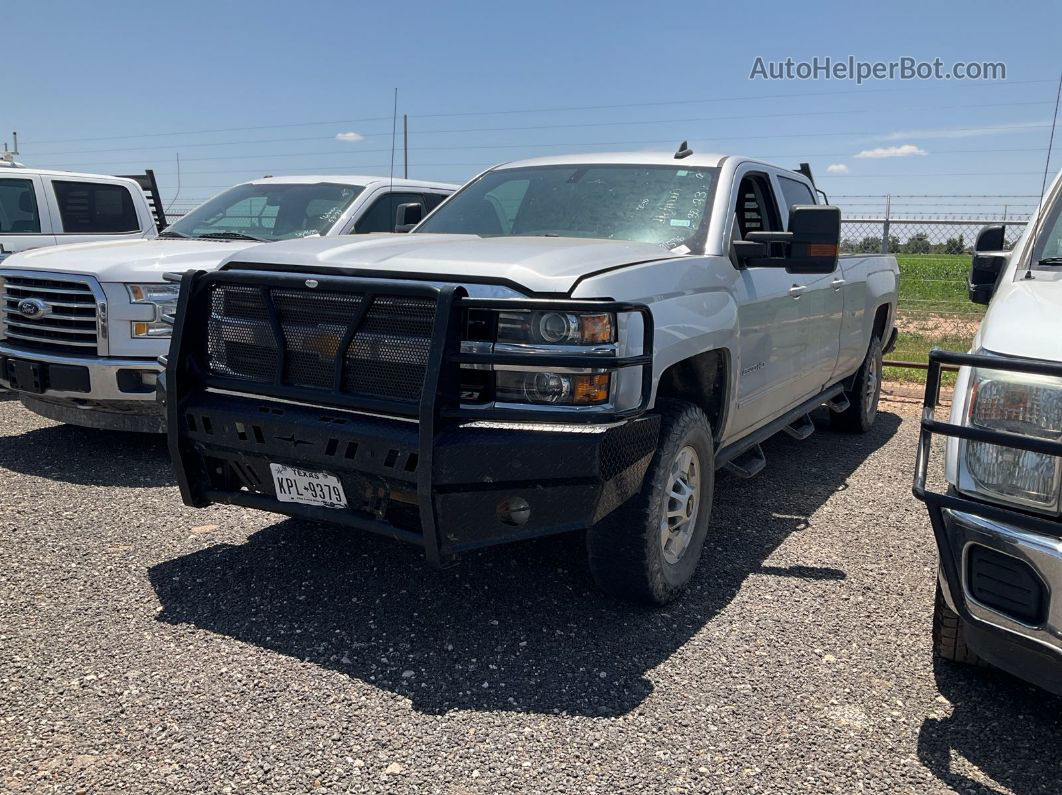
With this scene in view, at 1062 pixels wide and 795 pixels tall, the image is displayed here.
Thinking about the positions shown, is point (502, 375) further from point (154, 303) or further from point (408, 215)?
point (154, 303)

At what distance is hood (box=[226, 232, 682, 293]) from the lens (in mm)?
3348

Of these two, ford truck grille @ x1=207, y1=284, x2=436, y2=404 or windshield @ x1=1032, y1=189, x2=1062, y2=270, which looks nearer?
ford truck grille @ x1=207, y1=284, x2=436, y2=404

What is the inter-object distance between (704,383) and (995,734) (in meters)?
1.84

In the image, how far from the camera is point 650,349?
132 inches

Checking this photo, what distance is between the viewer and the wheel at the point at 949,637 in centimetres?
323

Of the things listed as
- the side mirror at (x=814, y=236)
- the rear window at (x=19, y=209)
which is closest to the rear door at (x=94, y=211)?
the rear window at (x=19, y=209)

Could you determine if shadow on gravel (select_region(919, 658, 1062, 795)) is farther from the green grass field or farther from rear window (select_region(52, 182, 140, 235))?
rear window (select_region(52, 182, 140, 235))

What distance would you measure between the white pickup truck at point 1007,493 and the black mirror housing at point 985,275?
3.82ft

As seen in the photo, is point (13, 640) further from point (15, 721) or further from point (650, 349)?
point (650, 349)

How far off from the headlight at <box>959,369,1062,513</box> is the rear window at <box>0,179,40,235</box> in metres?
8.63

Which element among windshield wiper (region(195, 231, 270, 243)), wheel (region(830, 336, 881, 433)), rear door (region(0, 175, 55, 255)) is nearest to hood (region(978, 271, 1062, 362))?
wheel (region(830, 336, 881, 433))

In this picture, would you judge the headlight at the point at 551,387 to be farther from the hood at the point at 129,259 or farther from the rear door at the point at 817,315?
the hood at the point at 129,259

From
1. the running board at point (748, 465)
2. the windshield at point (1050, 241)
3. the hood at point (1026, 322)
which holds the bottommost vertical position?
the running board at point (748, 465)

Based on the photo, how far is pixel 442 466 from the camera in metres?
3.15
